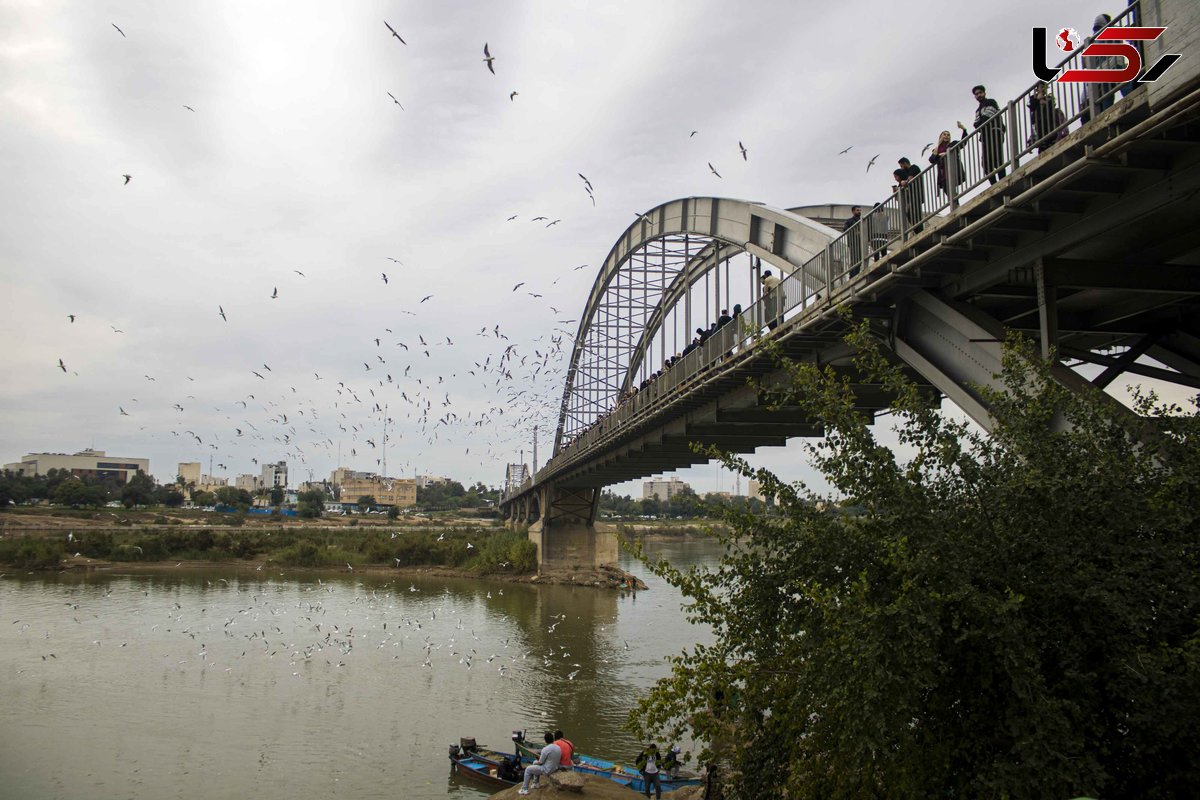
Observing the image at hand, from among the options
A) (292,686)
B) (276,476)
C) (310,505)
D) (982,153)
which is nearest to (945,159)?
(982,153)

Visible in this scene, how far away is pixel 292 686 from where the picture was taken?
22.4 m

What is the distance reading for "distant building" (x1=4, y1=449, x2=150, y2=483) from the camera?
134875 millimetres

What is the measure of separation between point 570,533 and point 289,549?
Answer: 18.6m

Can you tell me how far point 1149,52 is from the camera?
6.40 m

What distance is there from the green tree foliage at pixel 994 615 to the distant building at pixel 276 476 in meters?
116

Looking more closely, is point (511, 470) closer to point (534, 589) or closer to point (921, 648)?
point (534, 589)

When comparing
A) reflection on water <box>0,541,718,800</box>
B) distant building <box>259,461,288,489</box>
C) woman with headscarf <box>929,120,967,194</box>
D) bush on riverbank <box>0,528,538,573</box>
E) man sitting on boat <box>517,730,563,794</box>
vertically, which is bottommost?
reflection on water <box>0,541,718,800</box>

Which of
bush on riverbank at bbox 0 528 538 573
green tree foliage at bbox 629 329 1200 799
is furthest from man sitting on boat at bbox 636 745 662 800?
bush on riverbank at bbox 0 528 538 573

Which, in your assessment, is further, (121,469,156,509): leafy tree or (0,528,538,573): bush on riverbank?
(121,469,156,509): leafy tree

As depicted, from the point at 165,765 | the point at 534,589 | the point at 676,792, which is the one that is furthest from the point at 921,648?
the point at 534,589

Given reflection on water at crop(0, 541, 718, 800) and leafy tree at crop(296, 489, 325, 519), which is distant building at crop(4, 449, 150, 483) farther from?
reflection on water at crop(0, 541, 718, 800)

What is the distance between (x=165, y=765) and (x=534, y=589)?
32.5 meters

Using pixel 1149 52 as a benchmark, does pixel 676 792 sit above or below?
below

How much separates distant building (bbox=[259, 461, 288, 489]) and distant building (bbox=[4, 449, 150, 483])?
19.7m
